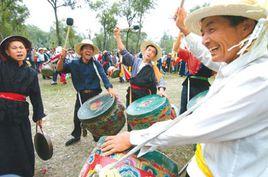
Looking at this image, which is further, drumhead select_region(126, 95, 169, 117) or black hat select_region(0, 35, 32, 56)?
drumhead select_region(126, 95, 169, 117)

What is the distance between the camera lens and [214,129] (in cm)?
117

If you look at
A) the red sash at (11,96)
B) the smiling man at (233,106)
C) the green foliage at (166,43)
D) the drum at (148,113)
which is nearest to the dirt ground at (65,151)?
the drum at (148,113)

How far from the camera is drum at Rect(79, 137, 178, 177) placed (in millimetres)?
1618

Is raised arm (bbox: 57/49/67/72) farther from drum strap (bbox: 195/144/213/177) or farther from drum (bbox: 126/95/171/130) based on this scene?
drum strap (bbox: 195/144/213/177)

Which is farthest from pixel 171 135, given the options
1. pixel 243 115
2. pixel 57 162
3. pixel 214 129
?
pixel 57 162

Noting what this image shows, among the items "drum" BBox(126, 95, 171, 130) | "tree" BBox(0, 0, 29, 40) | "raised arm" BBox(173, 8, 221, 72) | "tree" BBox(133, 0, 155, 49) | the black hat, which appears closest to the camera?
"raised arm" BBox(173, 8, 221, 72)

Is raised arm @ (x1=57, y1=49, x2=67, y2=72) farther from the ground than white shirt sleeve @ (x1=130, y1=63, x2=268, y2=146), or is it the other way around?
white shirt sleeve @ (x1=130, y1=63, x2=268, y2=146)

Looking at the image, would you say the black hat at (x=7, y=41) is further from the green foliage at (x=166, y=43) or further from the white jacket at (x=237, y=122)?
the green foliage at (x=166, y=43)

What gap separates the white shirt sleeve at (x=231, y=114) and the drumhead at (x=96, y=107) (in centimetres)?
270

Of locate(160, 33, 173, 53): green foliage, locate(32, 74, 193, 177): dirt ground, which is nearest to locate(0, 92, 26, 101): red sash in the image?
locate(32, 74, 193, 177): dirt ground

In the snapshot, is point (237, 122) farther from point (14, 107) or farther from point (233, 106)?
point (14, 107)

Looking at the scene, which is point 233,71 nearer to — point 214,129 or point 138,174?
point 214,129

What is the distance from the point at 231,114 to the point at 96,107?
3.29 m

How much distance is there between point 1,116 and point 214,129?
2.86 meters
